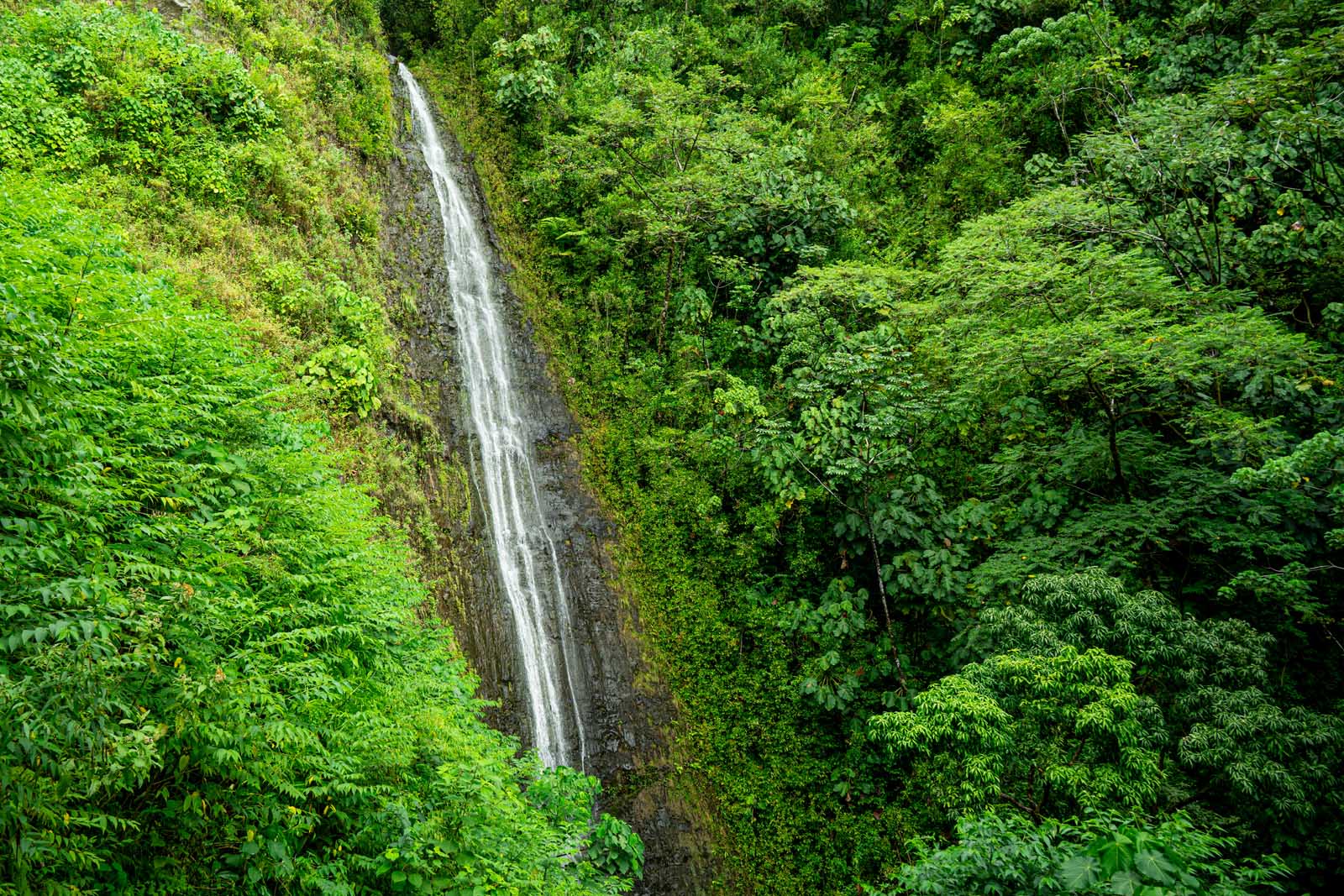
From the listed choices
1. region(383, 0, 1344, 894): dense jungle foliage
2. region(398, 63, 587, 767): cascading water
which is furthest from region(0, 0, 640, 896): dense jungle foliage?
region(383, 0, 1344, 894): dense jungle foliage

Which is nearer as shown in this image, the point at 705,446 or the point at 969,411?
the point at 969,411

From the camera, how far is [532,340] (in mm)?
13758

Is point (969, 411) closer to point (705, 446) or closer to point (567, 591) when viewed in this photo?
point (705, 446)

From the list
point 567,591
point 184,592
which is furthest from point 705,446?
point 184,592

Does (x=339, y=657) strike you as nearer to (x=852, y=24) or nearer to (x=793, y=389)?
(x=793, y=389)

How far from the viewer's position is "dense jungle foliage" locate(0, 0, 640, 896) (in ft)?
8.71

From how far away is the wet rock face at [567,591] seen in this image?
30.6 ft

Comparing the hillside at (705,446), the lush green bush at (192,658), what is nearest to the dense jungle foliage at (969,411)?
the hillside at (705,446)

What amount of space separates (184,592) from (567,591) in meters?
7.95

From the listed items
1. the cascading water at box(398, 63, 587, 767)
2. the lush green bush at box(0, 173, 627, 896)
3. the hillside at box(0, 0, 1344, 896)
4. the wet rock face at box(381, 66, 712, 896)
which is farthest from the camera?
the cascading water at box(398, 63, 587, 767)

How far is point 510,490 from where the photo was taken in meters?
11.6

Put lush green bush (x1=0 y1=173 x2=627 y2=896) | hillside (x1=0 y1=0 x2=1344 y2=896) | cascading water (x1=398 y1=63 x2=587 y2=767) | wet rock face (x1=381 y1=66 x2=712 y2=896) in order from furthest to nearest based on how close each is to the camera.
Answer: cascading water (x1=398 y1=63 x2=587 y2=767) < wet rock face (x1=381 y1=66 x2=712 y2=896) < hillside (x1=0 y1=0 x2=1344 y2=896) < lush green bush (x1=0 y1=173 x2=627 y2=896)

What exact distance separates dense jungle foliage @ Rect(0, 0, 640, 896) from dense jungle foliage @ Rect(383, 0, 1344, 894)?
10.8ft

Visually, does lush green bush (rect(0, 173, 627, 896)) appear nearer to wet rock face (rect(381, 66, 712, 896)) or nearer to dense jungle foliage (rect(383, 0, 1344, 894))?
dense jungle foliage (rect(383, 0, 1344, 894))
